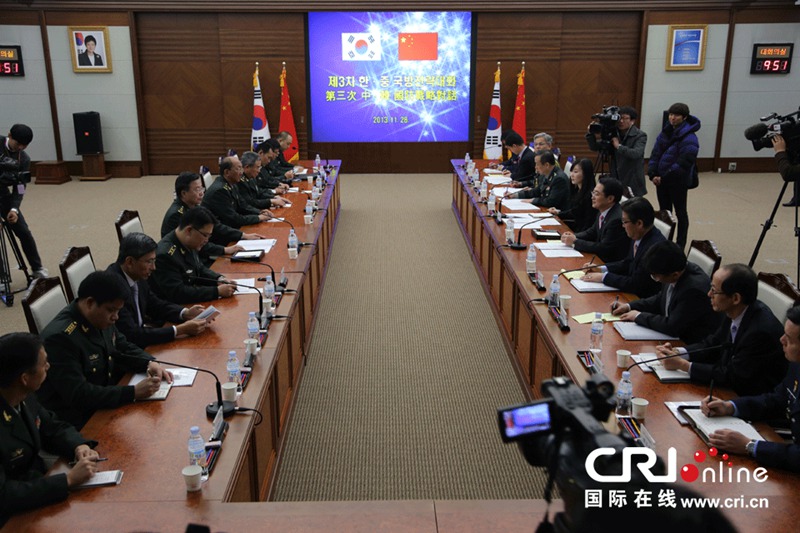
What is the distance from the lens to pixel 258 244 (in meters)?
5.04

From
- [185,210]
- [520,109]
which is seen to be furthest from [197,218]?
[520,109]

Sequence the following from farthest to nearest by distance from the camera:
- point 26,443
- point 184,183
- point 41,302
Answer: point 184,183 < point 41,302 < point 26,443

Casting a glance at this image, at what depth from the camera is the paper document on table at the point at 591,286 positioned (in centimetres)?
405

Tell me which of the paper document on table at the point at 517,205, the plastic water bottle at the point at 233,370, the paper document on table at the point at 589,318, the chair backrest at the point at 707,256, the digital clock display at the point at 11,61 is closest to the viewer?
the plastic water bottle at the point at 233,370

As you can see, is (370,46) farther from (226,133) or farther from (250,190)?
(250,190)

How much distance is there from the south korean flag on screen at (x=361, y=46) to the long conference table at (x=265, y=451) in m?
7.36

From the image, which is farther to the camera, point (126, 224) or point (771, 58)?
point (771, 58)

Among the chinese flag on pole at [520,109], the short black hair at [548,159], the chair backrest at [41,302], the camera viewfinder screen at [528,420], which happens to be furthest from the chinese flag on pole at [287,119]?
the camera viewfinder screen at [528,420]

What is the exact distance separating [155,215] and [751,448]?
7836mm

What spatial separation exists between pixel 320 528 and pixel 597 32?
10624 mm

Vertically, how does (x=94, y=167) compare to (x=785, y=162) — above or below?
below

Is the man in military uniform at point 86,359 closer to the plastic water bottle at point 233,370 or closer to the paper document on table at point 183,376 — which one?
the paper document on table at point 183,376

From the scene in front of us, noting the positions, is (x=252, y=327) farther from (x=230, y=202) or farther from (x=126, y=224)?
(x=230, y=202)

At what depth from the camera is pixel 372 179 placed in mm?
11156
